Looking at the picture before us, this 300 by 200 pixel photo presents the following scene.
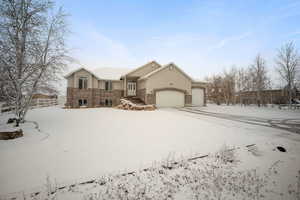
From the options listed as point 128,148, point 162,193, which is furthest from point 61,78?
point 162,193

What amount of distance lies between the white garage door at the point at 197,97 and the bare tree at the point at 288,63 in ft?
48.4

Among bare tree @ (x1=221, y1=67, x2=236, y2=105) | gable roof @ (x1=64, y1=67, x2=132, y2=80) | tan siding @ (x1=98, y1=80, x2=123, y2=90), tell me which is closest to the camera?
gable roof @ (x1=64, y1=67, x2=132, y2=80)

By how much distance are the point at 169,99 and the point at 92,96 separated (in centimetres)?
1171

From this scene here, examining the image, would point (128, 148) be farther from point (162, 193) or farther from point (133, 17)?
point (133, 17)

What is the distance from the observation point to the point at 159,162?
3514 mm

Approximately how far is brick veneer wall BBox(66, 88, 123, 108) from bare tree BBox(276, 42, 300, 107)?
28.9 m

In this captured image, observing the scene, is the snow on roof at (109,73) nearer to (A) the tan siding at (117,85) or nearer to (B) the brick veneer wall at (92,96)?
(A) the tan siding at (117,85)

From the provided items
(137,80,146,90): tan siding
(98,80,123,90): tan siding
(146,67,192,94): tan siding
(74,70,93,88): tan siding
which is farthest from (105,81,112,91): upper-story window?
(146,67,192,94): tan siding

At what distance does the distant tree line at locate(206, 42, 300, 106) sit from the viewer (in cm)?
2202

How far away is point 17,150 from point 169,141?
16.5ft

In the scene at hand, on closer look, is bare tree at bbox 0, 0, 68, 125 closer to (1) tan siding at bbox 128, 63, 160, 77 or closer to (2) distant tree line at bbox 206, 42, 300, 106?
(1) tan siding at bbox 128, 63, 160, 77

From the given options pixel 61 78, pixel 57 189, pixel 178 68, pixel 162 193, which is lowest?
pixel 162 193

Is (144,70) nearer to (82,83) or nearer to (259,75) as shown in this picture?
(82,83)

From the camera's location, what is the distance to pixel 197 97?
69.5 ft
